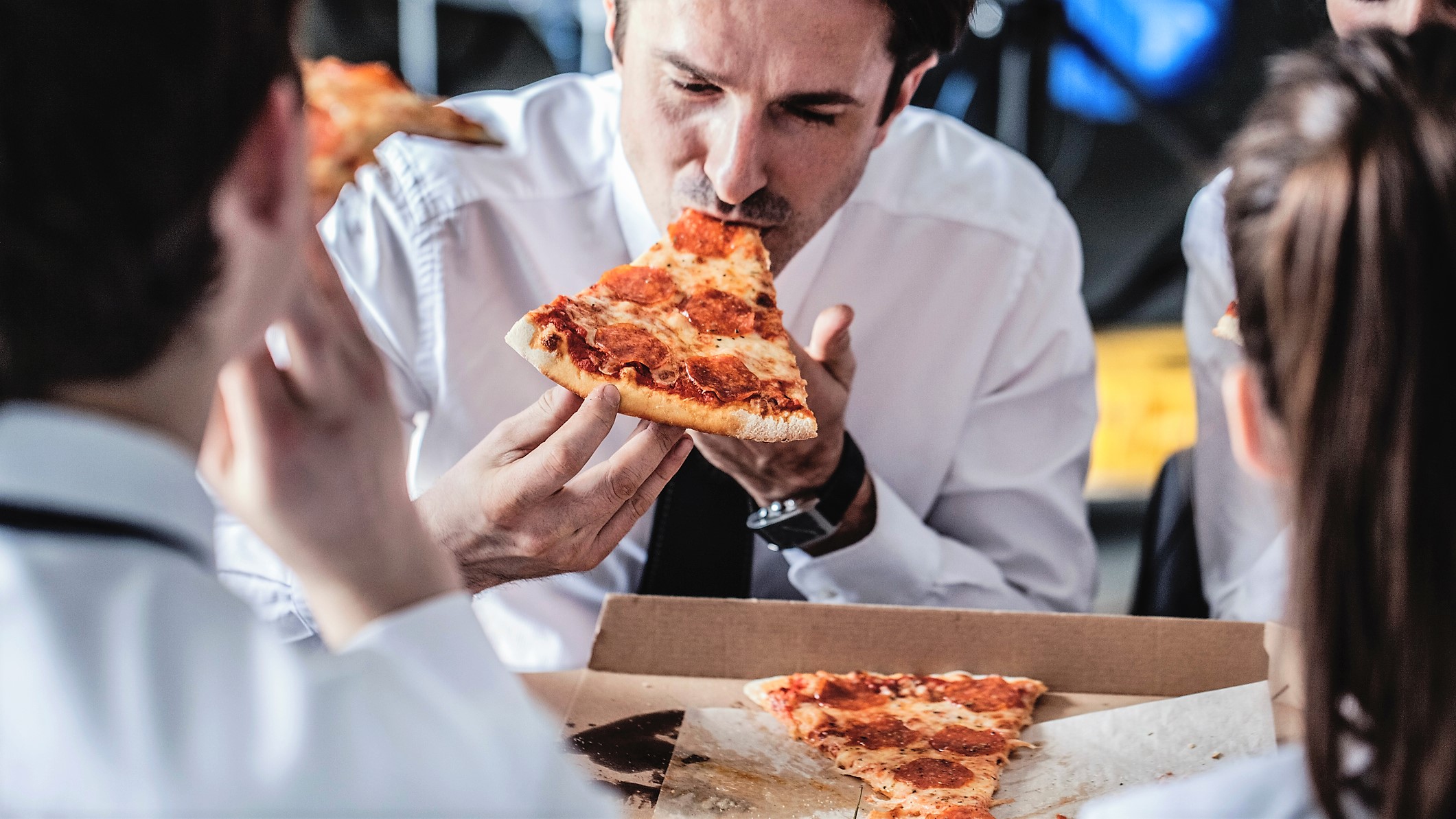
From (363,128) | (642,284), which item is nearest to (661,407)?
(642,284)

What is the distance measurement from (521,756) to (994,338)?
203 centimetres

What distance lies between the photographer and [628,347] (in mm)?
2127

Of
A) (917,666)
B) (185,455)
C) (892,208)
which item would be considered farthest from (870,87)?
(185,455)

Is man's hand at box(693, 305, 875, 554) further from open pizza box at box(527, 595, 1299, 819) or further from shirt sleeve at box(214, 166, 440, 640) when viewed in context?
shirt sleeve at box(214, 166, 440, 640)

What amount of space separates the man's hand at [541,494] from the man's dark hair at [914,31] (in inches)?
31.4

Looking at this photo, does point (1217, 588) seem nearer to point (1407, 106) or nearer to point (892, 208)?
point (892, 208)

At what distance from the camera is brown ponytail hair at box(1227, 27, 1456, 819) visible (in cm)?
93

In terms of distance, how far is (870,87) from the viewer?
87.6 inches

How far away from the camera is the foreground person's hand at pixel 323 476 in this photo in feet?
3.25

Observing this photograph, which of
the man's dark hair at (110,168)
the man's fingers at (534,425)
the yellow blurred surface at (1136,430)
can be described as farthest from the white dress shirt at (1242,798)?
the yellow blurred surface at (1136,430)

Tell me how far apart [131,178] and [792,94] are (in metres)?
1.44

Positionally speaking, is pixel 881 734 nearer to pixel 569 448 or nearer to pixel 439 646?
Answer: pixel 569 448

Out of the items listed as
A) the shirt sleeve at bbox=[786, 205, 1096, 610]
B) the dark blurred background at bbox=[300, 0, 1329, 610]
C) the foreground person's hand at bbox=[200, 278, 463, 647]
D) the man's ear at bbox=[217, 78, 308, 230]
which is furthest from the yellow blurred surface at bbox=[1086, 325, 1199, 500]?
the man's ear at bbox=[217, 78, 308, 230]

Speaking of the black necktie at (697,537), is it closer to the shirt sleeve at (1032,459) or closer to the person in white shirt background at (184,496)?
the shirt sleeve at (1032,459)
